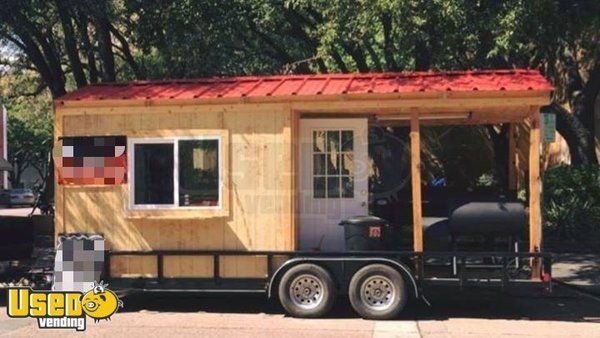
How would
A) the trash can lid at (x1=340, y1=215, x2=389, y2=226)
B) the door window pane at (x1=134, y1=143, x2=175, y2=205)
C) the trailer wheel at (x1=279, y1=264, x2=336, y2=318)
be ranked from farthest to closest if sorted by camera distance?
the door window pane at (x1=134, y1=143, x2=175, y2=205) < the trash can lid at (x1=340, y1=215, x2=389, y2=226) < the trailer wheel at (x1=279, y1=264, x2=336, y2=318)

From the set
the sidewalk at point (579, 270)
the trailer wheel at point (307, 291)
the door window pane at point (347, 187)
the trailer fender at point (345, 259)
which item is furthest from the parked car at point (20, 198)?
the trailer wheel at point (307, 291)

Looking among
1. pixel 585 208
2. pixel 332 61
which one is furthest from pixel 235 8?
→ pixel 585 208

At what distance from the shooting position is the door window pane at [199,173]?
9422mm

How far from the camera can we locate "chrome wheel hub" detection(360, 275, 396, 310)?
8836 mm

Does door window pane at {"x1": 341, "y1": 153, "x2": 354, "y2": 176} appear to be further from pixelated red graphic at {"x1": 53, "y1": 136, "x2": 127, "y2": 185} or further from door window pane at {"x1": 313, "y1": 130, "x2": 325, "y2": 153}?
pixelated red graphic at {"x1": 53, "y1": 136, "x2": 127, "y2": 185}

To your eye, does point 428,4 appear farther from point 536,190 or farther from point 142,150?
point 142,150

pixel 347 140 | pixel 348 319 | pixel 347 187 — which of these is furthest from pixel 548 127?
pixel 348 319

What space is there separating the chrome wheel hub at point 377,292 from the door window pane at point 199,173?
7.53 feet

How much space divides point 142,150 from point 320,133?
253 centimetres

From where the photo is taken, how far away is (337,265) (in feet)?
29.4

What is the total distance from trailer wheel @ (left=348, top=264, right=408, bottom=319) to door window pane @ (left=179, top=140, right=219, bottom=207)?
7.25 ft

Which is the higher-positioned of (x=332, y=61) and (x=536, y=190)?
(x=332, y=61)

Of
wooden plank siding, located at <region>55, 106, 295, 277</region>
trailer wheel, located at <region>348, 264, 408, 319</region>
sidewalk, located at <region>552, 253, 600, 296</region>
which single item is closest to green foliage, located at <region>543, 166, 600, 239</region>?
sidewalk, located at <region>552, 253, 600, 296</region>

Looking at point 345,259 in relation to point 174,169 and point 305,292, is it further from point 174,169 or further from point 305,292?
point 174,169
